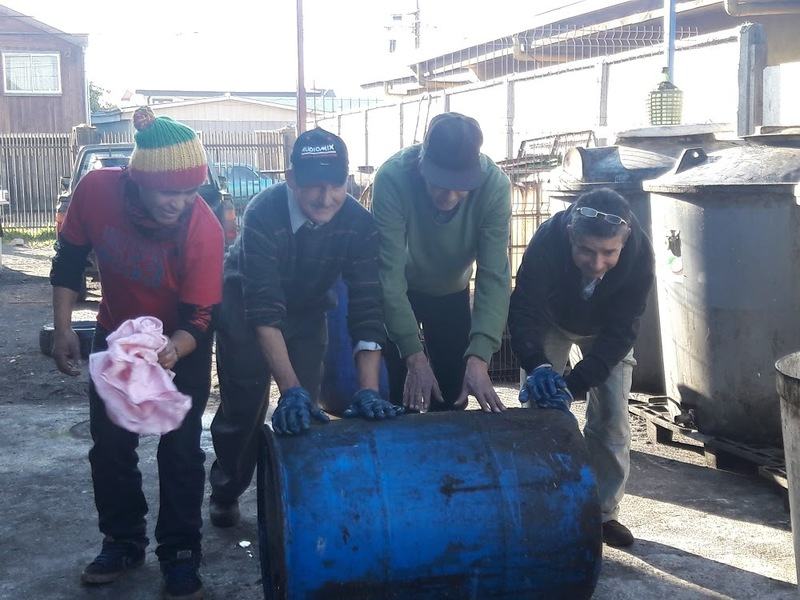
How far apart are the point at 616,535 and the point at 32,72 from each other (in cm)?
2718

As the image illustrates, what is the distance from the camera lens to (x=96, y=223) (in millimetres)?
3371

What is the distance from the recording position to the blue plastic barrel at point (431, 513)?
2.78 metres

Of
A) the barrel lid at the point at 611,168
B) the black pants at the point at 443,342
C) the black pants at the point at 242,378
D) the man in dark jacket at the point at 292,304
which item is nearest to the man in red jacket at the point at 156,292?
the man in dark jacket at the point at 292,304

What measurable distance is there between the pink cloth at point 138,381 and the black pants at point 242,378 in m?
0.65

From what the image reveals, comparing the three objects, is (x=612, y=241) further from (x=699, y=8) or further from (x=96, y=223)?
(x=699, y=8)

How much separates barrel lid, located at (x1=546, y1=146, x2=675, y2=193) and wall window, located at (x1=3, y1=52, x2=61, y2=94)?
2462 centimetres

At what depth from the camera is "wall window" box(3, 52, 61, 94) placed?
27156 mm

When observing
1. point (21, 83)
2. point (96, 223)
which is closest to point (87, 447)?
point (96, 223)

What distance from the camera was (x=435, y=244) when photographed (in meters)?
3.84

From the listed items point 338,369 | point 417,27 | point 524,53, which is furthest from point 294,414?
point 417,27

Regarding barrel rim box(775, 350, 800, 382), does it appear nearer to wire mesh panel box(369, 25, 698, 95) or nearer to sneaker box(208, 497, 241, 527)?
sneaker box(208, 497, 241, 527)

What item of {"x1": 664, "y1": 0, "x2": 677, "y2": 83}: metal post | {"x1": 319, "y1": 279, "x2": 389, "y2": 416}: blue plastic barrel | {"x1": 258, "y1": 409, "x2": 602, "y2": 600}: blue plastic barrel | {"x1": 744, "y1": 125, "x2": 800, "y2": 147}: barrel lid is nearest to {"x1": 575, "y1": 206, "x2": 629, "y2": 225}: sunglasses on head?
{"x1": 258, "y1": 409, "x2": 602, "y2": 600}: blue plastic barrel

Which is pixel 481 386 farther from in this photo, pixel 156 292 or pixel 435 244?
pixel 156 292

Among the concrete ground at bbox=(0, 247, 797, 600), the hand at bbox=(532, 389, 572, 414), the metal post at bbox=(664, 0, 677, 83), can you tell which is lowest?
the concrete ground at bbox=(0, 247, 797, 600)
